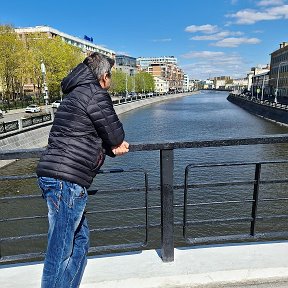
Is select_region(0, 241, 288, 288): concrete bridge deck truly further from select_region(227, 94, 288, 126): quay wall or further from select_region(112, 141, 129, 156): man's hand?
select_region(227, 94, 288, 126): quay wall

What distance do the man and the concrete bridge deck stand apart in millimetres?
685

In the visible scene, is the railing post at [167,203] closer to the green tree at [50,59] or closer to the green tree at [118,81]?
the green tree at [50,59]

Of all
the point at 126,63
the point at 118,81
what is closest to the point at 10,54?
the point at 118,81

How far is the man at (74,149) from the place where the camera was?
6.64 ft

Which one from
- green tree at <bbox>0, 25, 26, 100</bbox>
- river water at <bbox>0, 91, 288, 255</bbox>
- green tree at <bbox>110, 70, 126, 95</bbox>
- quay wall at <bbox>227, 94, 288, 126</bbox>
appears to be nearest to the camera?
river water at <bbox>0, 91, 288, 255</bbox>

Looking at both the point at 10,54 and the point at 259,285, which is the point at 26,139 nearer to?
the point at 10,54

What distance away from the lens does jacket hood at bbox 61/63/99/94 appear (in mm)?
2080

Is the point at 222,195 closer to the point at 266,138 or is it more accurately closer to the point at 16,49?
the point at 266,138

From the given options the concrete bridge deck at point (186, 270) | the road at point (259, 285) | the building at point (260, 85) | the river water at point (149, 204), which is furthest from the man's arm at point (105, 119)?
the building at point (260, 85)

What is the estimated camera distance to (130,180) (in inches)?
620

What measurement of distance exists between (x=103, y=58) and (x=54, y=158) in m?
0.79

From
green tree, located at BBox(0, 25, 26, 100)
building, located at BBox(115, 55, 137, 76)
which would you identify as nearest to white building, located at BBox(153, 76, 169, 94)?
building, located at BBox(115, 55, 137, 76)

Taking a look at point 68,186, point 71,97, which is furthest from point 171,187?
point 71,97

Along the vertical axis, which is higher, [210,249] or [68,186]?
[68,186]
